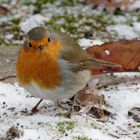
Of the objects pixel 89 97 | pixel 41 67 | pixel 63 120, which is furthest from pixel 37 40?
pixel 89 97

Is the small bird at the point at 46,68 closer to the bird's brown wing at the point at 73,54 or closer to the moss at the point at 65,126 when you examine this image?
the bird's brown wing at the point at 73,54

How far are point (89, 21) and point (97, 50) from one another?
1271 mm

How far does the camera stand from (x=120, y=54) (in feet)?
15.3

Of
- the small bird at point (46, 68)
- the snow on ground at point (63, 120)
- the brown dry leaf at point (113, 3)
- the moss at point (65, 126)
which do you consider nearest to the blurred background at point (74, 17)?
the brown dry leaf at point (113, 3)

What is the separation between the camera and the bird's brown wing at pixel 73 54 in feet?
12.7

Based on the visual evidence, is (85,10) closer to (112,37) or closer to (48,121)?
(112,37)

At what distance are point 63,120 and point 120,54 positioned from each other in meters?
1.11

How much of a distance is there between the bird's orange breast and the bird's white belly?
0.03 metres

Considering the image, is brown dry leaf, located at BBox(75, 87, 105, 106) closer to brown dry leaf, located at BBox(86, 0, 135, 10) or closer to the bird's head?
the bird's head

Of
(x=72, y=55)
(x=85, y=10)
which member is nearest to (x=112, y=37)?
(x=85, y=10)

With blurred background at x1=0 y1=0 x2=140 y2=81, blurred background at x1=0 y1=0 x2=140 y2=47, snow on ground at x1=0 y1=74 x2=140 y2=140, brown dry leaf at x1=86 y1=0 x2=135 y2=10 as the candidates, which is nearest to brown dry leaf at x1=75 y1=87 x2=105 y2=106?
snow on ground at x1=0 y1=74 x2=140 y2=140

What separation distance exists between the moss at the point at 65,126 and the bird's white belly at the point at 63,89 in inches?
7.5

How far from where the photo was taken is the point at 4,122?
368cm

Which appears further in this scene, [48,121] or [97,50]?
[97,50]
